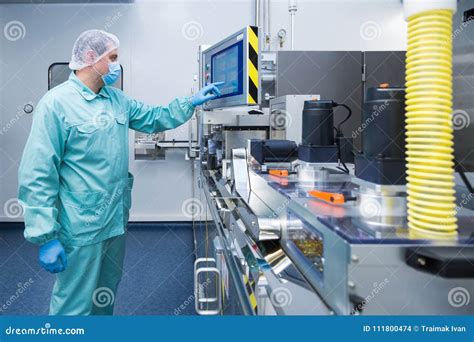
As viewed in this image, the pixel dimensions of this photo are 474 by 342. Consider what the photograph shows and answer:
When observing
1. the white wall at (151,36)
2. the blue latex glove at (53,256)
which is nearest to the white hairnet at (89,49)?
the blue latex glove at (53,256)

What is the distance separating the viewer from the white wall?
4.18 meters

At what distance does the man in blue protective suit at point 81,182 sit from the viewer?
1541 millimetres

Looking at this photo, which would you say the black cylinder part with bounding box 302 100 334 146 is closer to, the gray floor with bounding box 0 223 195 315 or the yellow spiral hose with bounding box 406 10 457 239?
the yellow spiral hose with bounding box 406 10 457 239

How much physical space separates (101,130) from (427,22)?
135cm

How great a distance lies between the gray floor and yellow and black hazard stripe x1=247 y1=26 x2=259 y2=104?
4.44 feet

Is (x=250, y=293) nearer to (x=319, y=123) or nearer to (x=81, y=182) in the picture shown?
(x=319, y=123)

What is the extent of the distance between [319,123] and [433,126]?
0.72 meters

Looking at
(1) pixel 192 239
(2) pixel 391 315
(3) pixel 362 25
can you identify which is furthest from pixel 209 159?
(3) pixel 362 25

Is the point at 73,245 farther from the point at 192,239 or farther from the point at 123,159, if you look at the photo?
the point at 192,239

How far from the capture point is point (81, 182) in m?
1.67

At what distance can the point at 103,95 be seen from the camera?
71.0 inches

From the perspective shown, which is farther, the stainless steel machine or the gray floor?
the gray floor

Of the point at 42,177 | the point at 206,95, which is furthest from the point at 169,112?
the point at 42,177

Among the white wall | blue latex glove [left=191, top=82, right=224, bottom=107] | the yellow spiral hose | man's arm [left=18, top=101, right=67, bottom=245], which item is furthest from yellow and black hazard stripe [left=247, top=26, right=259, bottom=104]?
the white wall
